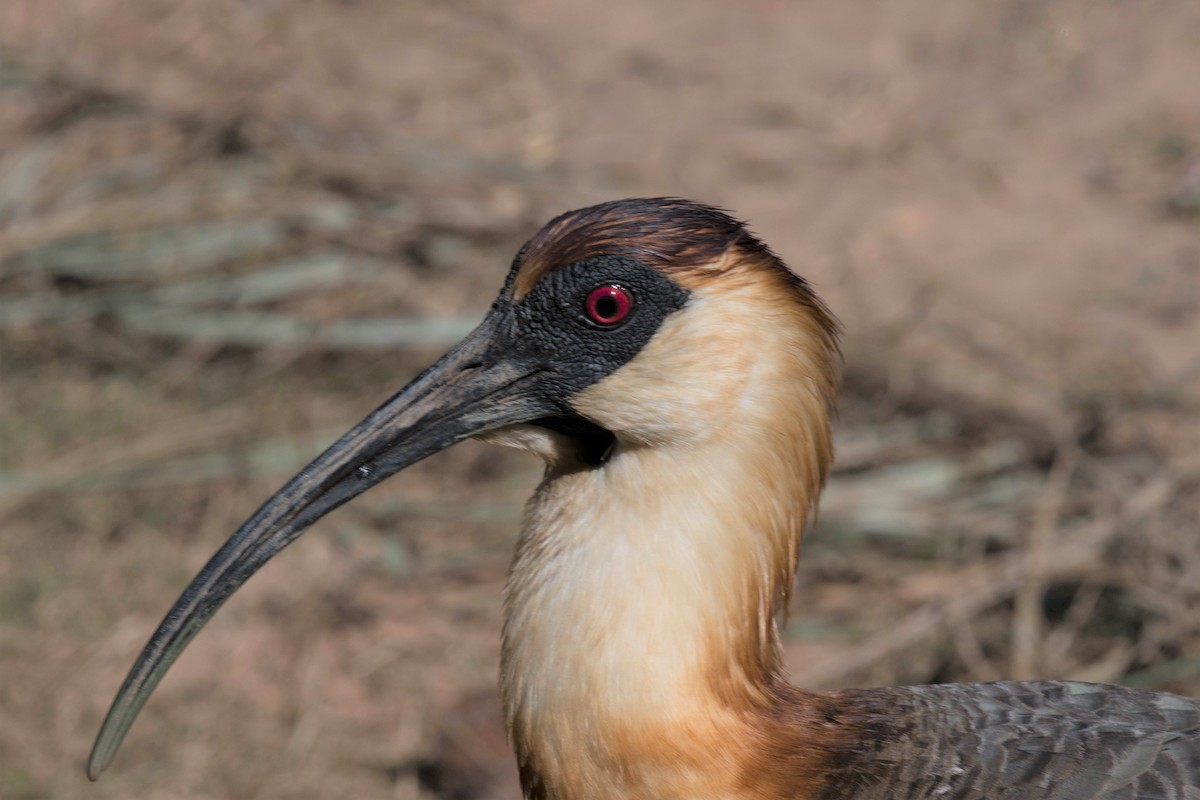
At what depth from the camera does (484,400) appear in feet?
9.53

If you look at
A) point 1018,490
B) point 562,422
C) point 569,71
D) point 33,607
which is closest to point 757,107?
point 569,71

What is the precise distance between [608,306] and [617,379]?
0.15 m

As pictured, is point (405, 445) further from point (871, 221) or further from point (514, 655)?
point (871, 221)

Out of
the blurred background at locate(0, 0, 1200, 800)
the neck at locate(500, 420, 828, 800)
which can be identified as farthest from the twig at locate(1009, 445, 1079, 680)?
the neck at locate(500, 420, 828, 800)

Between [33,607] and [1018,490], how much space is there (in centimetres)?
409

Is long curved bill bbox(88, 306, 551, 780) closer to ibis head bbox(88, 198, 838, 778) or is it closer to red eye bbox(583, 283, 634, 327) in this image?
A: ibis head bbox(88, 198, 838, 778)

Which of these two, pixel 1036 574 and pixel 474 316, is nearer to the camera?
pixel 1036 574

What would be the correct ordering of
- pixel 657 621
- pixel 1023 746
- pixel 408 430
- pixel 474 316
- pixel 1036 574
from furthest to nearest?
1. pixel 474 316
2. pixel 1036 574
3. pixel 1023 746
4. pixel 408 430
5. pixel 657 621

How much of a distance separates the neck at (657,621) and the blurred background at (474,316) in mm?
1402

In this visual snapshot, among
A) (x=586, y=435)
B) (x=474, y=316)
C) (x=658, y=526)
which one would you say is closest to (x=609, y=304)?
(x=586, y=435)

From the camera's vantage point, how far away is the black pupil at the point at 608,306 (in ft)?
9.20

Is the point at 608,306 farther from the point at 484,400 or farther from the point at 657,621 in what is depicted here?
the point at 657,621

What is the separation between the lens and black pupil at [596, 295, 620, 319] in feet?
9.20

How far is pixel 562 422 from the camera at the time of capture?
294 centimetres
